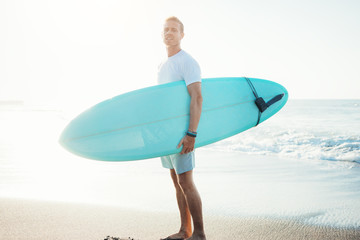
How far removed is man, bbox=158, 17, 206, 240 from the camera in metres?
1.84

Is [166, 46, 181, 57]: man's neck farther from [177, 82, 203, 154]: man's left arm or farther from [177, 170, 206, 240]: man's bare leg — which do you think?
[177, 170, 206, 240]: man's bare leg

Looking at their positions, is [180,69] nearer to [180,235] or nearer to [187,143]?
[187,143]

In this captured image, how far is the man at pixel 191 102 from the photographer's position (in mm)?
1841

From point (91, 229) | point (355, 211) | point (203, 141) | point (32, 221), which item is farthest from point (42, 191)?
point (355, 211)

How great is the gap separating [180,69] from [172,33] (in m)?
0.24

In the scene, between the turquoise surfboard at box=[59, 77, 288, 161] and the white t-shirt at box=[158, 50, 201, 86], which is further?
the turquoise surfboard at box=[59, 77, 288, 161]

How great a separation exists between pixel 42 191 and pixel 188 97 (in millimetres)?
2160

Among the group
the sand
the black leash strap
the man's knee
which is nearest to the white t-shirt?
the man's knee

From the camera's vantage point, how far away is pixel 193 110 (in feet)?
6.08

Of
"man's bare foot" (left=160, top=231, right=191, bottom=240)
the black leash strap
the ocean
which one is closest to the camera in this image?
"man's bare foot" (left=160, top=231, right=191, bottom=240)

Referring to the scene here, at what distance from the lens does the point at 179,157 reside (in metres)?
1.92

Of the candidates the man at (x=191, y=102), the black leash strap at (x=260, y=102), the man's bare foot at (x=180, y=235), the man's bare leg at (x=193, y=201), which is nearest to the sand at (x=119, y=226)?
the man's bare foot at (x=180, y=235)

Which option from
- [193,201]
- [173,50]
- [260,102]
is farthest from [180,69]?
[260,102]

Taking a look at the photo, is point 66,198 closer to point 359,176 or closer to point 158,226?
point 158,226
